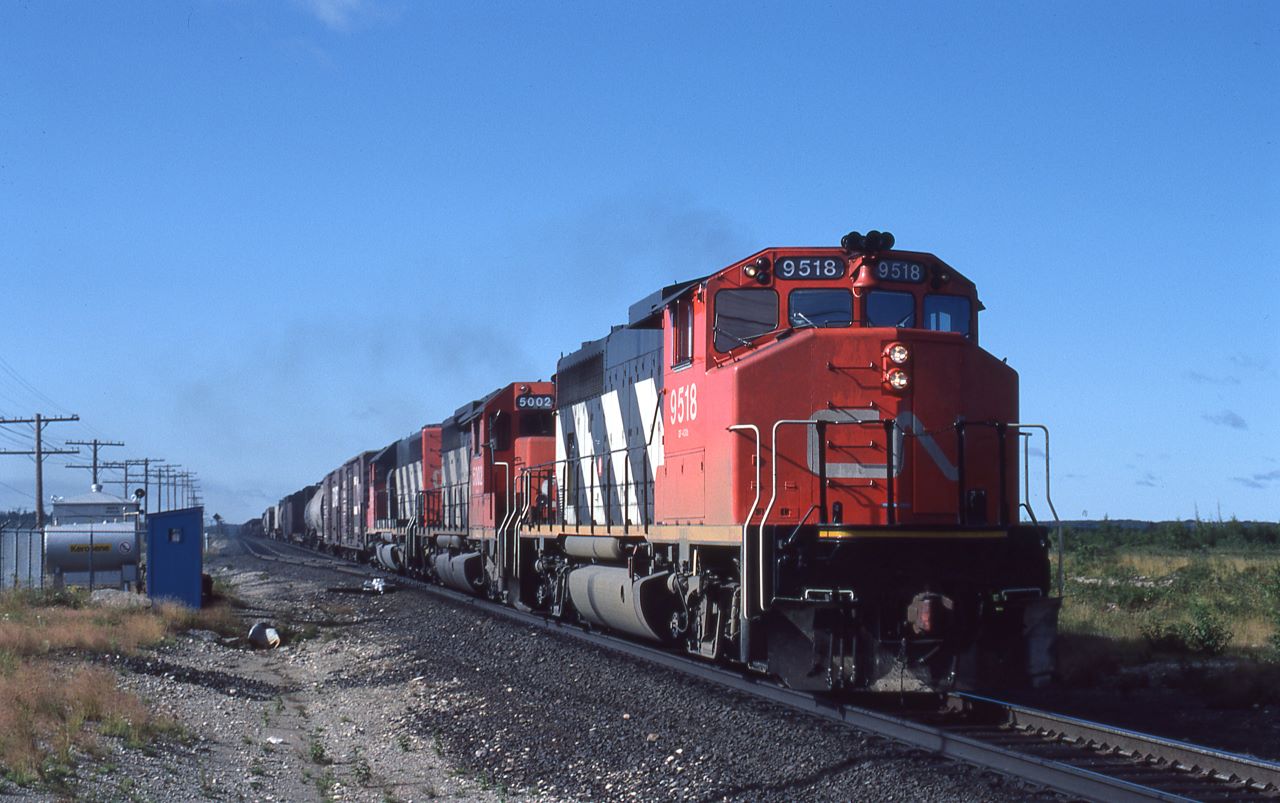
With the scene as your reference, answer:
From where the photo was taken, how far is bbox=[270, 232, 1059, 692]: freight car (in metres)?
9.50

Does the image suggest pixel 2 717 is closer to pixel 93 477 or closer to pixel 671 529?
pixel 671 529

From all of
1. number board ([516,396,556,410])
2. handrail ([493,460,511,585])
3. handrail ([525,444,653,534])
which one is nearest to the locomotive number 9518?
handrail ([525,444,653,534])

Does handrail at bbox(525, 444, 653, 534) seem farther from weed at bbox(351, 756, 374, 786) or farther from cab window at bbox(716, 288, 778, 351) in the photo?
weed at bbox(351, 756, 374, 786)

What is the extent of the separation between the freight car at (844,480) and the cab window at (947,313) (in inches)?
0.7

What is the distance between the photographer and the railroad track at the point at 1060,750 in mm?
6926

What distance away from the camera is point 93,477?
7756 centimetres

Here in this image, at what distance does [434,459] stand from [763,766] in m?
22.5

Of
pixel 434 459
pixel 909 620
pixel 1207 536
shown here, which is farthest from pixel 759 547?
pixel 1207 536

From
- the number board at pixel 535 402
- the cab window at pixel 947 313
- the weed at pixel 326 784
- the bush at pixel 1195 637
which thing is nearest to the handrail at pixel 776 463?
the cab window at pixel 947 313

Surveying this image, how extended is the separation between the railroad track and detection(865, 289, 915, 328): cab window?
302cm

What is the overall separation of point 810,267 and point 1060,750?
4339mm

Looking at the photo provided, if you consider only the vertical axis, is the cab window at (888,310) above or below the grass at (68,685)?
above

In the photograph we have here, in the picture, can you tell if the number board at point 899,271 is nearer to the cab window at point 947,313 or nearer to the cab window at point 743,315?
the cab window at point 947,313

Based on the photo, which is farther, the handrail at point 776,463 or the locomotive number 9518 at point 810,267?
the locomotive number 9518 at point 810,267
